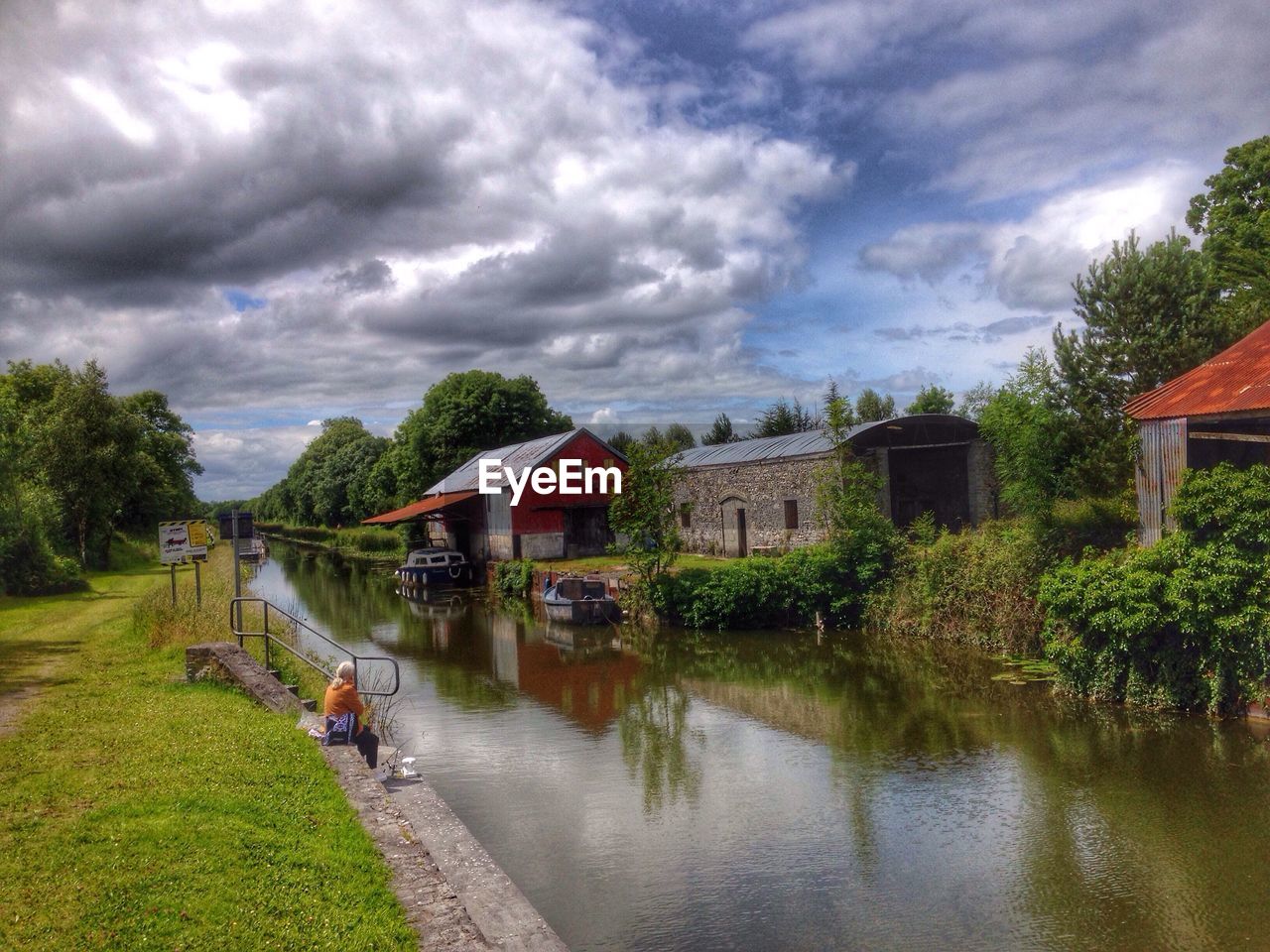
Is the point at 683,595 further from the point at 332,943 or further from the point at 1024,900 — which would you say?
the point at 332,943

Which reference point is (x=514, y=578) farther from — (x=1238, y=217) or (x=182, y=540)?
(x=1238, y=217)

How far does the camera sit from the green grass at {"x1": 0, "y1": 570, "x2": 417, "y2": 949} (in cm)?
568

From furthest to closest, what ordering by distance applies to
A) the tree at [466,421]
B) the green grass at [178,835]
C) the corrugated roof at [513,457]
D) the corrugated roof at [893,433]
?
1. the tree at [466,421]
2. the corrugated roof at [513,457]
3. the corrugated roof at [893,433]
4. the green grass at [178,835]

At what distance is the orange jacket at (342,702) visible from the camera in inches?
391

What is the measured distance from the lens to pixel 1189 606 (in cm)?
1297

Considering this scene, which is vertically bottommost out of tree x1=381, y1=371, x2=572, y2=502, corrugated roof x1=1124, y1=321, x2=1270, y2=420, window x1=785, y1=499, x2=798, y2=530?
window x1=785, y1=499, x2=798, y2=530

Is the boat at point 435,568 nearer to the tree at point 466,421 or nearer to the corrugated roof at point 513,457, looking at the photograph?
the corrugated roof at point 513,457

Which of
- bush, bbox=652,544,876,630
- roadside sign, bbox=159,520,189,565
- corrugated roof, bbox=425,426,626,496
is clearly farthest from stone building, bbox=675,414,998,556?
roadside sign, bbox=159,520,189,565

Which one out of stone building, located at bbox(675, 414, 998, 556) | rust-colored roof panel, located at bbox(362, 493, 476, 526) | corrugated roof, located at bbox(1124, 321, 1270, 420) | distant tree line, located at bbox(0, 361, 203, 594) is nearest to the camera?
corrugated roof, located at bbox(1124, 321, 1270, 420)

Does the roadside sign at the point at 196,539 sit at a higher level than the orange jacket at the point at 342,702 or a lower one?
higher

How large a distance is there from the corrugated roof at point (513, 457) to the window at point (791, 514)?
33.8 ft

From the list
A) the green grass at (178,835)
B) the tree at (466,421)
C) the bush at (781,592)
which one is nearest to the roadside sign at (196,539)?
the green grass at (178,835)

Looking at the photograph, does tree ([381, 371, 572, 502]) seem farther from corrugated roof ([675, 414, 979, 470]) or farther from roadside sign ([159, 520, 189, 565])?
roadside sign ([159, 520, 189, 565])

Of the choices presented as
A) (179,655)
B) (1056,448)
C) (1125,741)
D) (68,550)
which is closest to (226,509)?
(179,655)
